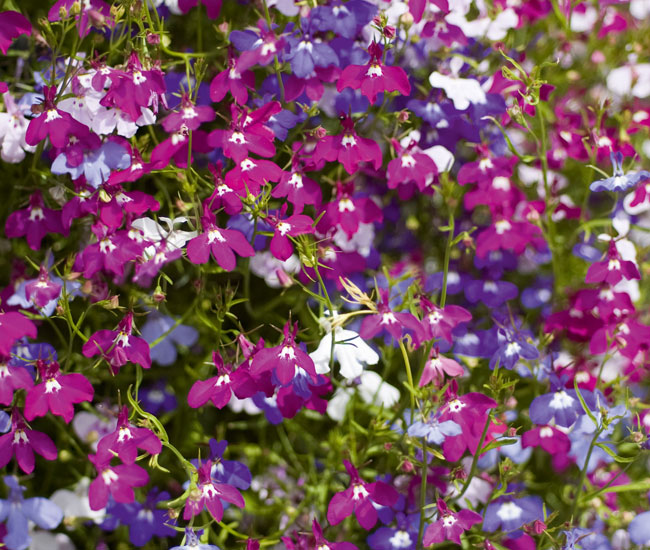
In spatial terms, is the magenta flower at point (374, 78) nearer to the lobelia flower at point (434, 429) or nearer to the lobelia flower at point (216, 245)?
the lobelia flower at point (216, 245)

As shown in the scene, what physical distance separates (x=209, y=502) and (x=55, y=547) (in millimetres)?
432

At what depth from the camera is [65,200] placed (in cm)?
133

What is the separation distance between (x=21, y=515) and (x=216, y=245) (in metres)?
0.52

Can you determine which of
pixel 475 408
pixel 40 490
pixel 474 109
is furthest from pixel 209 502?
pixel 474 109

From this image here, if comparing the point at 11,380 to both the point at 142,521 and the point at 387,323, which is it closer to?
the point at 142,521

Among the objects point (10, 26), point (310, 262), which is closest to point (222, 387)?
point (310, 262)

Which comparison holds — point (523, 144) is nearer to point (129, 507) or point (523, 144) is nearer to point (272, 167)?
Result: point (272, 167)

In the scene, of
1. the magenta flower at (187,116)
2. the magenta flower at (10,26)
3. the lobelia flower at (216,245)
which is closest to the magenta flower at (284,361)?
the lobelia flower at (216,245)

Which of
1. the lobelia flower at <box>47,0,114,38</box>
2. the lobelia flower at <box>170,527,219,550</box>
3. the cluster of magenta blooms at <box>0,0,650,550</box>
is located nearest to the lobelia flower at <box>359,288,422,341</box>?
the cluster of magenta blooms at <box>0,0,650,550</box>

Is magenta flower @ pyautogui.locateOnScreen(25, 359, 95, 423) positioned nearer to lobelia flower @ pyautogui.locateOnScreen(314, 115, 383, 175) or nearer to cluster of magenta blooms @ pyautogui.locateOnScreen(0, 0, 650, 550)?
cluster of magenta blooms @ pyautogui.locateOnScreen(0, 0, 650, 550)

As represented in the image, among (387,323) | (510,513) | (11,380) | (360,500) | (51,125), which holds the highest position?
(51,125)

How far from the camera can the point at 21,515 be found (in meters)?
1.28

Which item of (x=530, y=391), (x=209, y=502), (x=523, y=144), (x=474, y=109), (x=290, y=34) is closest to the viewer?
(x=209, y=502)

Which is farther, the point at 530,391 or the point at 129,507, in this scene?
the point at 530,391
